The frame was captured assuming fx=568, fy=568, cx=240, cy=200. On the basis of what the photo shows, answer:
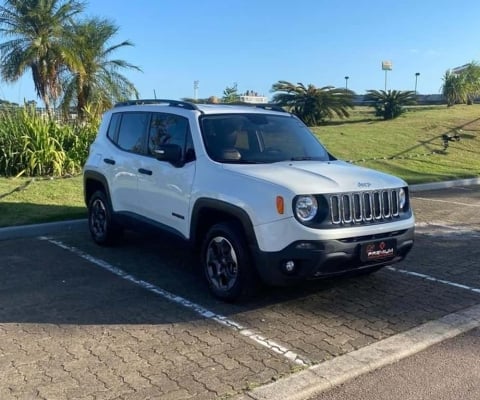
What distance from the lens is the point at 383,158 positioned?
1667cm

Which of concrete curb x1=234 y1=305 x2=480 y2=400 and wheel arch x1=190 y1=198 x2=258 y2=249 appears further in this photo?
wheel arch x1=190 y1=198 x2=258 y2=249

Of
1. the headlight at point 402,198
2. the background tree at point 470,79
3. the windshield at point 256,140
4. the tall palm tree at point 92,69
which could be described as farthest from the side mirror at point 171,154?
the background tree at point 470,79

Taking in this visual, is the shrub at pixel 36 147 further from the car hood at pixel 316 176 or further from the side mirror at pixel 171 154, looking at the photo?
the car hood at pixel 316 176

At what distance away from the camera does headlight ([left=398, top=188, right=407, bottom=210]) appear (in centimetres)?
541

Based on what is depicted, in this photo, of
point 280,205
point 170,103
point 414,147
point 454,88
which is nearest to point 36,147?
point 170,103

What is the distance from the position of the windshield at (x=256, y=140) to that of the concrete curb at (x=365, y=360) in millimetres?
2113

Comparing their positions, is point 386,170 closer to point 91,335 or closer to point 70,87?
point 91,335

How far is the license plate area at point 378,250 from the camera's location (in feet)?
16.2

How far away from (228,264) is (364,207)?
4.37 feet

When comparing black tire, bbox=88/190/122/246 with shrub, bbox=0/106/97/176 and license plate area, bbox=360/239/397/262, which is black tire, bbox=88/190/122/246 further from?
shrub, bbox=0/106/97/176

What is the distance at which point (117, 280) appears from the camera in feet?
19.6

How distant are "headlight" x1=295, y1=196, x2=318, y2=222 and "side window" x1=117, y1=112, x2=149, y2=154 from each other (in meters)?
2.45

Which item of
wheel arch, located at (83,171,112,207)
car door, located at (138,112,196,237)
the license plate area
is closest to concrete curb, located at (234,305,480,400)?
the license plate area

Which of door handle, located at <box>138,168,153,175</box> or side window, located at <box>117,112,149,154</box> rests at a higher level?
side window, located at <box>117,112,149,154</box>
